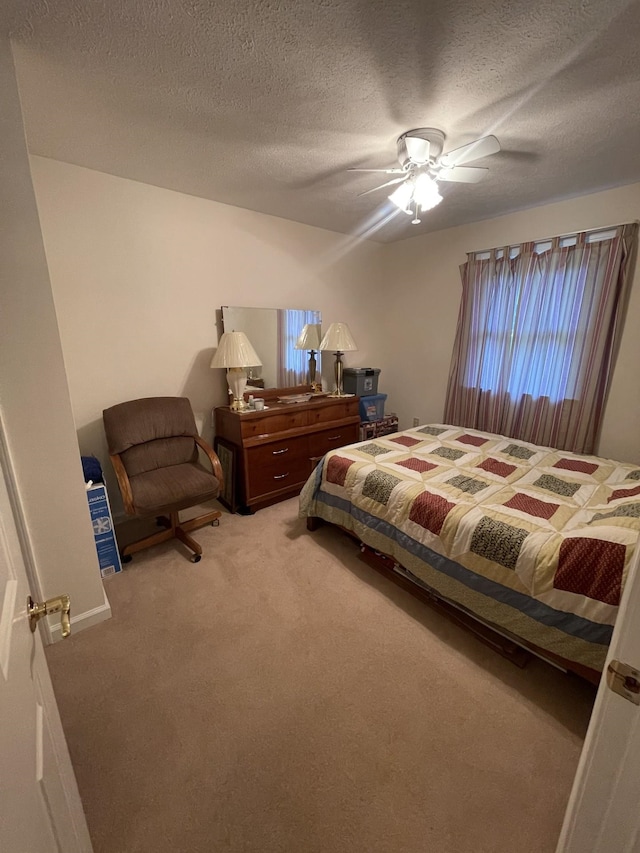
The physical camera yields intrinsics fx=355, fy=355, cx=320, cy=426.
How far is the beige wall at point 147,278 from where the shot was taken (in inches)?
93.2

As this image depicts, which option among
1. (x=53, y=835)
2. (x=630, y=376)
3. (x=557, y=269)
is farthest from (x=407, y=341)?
(x=53, y=835)

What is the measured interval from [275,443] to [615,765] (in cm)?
264

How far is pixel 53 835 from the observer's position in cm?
62

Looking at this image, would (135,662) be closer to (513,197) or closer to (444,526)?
(444,526)

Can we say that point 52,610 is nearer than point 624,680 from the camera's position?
No

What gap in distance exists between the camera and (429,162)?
2000 mm

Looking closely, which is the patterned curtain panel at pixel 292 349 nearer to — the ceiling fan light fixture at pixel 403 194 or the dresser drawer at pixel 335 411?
the dresser drawer at pixel 335 411

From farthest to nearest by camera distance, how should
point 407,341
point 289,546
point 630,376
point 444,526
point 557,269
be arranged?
point 407,341 → point 557,269 → point 630,376 → point 289,546 → point 444,526

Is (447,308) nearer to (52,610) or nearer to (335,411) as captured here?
(335,411)

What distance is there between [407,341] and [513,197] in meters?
1.71

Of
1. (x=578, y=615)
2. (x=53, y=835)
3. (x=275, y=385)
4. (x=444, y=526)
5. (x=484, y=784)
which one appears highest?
(x=275, y=385)

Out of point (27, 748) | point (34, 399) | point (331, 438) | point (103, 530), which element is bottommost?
point (103, 530)

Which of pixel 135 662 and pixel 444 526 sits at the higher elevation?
pixel 444 526

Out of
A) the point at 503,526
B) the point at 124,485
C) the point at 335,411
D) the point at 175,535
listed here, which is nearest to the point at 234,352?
the point at 335,411
